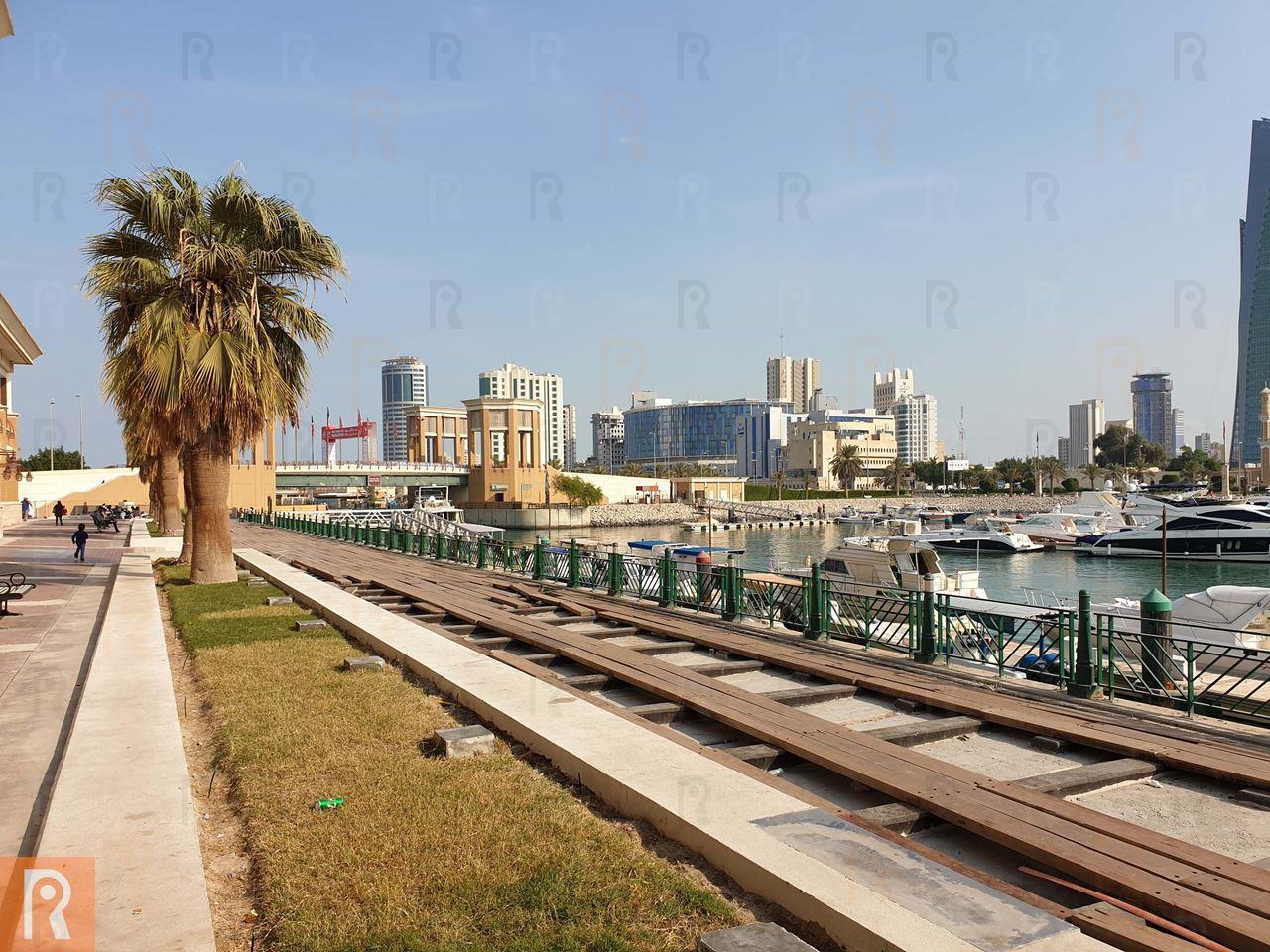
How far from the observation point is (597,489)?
133m

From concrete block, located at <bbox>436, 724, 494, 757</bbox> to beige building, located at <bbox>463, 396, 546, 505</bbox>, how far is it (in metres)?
115

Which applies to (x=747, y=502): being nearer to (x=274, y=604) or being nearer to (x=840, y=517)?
(x=840, y=517)

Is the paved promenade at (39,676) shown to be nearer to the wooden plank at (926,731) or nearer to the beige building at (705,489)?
the wooden plank at (926,731)

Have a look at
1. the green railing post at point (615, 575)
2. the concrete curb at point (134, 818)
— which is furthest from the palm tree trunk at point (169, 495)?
the concrete curb at point (134, 818)

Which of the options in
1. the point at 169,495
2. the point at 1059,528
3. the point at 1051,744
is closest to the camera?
the point at 1051,744

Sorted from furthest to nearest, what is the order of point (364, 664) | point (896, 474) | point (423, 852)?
1. point (896, 474)
2. point (364, 664)
3. point (423, 852)

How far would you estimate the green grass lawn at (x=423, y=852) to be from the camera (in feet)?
14.5

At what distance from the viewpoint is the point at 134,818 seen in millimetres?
5844

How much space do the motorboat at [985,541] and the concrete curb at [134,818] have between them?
62.0 meters

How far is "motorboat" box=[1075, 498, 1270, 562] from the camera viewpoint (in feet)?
179

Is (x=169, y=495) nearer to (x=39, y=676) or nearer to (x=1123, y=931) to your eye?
(x=39, y=676)

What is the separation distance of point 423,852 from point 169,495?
4092 cm

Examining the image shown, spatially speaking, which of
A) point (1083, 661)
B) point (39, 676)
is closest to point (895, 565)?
point (1083, 661)

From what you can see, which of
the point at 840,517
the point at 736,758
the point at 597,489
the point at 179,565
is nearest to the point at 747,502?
the point at 840,517
